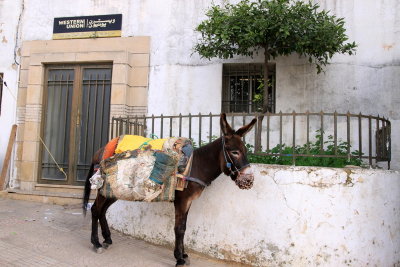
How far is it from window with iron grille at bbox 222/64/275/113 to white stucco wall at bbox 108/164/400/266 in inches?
112

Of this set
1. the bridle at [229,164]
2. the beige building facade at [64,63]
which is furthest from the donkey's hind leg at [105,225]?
the beige building facade at [64,63]

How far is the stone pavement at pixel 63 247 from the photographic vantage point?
4.11 metres

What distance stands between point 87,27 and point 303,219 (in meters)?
6.36

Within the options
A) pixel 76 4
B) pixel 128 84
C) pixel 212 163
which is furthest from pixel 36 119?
pixel 212 163

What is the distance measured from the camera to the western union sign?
769cm

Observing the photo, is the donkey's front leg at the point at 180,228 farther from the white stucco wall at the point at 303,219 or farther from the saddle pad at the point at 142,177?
the white stucco wall at the point at 303,219

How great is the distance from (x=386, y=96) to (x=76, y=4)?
22.9ft

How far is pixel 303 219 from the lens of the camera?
409 centimetres

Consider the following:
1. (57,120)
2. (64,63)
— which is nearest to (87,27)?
(64,63)

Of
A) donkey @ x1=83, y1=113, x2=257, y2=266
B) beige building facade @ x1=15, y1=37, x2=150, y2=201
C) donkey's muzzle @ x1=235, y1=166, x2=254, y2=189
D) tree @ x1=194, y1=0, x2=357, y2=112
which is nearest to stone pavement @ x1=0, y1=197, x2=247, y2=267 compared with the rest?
donkey @ x1=83, y1=113, x2=257, y2=266

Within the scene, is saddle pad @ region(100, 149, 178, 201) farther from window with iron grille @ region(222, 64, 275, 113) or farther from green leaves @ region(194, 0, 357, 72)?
window with iron grille @ region(222, 64, 275, 113)

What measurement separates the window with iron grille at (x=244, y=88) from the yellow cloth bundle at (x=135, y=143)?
10.2ft

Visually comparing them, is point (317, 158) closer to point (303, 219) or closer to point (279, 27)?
point (303, 219)

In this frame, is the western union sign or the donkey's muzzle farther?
the western union sign
